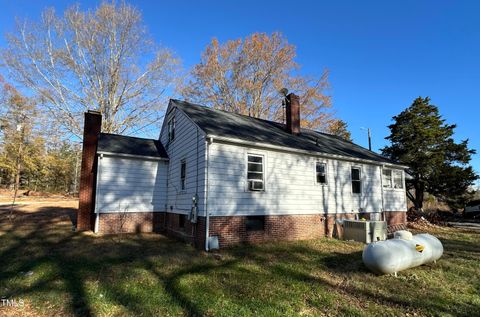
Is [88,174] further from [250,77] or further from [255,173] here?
[250,77]

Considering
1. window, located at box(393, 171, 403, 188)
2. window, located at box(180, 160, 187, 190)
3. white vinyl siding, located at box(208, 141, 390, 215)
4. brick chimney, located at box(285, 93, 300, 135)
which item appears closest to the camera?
white vinyl siding, located at box(208, 141, 390, 215)

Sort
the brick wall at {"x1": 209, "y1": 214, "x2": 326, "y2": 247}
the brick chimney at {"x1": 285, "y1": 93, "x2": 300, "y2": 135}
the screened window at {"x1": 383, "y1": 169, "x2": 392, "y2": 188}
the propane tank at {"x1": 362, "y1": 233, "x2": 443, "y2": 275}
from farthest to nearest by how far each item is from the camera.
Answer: the screened window at {"x1": 383, "y1": 169, "x2": 392, "y2": 188} < the brick chimney at {"x1": 285, "y1": 93, "x2": 300, "y2": 135} < the brick wall at {"x1": 209, "y1": 214, "x2": 326, "y2": 247} < the propane tank at {"x1": 362, "y1": 233, "x2": 443, "y2": 275}

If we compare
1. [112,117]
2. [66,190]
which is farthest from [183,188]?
[66,190]

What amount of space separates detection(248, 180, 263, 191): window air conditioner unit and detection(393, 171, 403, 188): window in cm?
969

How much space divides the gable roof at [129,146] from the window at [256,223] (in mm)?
5483

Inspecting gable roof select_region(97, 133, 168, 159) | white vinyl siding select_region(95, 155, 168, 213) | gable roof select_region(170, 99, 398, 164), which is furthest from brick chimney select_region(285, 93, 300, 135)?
white vinyl siding select_region(95, 155, 168, 213)

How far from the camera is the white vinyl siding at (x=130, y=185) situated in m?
12.6

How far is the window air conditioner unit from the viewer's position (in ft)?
36.7

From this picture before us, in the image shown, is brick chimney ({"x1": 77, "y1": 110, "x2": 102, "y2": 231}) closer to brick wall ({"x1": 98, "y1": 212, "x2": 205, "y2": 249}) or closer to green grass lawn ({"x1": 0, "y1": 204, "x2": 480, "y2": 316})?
brick wall ({"x1": 98, "y1": 212, "x2": 205, "y2": 249})

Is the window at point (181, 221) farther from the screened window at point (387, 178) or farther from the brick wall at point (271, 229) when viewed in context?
the screened window at point (387, 178)

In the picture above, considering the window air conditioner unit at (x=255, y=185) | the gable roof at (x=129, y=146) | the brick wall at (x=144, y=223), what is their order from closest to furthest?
the window air conditioner unit at (x=255, y=185)
the brick wall at (x=144, y=223)
the gable roof at (x=129, y=146)

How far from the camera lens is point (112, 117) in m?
23.9

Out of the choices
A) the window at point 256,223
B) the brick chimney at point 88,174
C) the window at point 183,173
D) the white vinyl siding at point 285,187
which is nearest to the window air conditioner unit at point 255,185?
the white vinyl siding at point 285,187

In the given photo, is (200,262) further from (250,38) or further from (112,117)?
(250,38)
